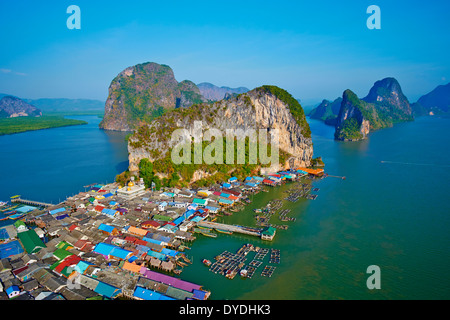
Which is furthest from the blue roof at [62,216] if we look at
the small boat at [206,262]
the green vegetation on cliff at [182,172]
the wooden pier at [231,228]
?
the small boat at [206,262]

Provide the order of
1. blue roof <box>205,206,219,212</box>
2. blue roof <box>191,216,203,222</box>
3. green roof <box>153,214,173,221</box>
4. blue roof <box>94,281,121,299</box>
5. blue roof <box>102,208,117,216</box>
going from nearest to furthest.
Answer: blue roof <box>94,281,121,299</box> < green roof <box>153,214,173,221</box> < blue roof <box>191,216,203,222</box> < blue roof <box>102,208,117,216</box> < blue roof <box>205,206,219,212</box>

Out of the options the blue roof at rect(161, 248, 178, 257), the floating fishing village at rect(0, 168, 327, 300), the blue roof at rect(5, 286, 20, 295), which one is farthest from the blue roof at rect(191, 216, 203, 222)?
the blue roof at rect(5, 286, 20, 295)

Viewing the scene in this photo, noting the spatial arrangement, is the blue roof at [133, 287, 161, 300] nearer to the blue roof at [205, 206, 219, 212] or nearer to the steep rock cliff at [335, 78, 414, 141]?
the blue roof at [205, 206, 219, 212]

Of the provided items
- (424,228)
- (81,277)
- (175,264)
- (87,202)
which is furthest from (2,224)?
(424,228)

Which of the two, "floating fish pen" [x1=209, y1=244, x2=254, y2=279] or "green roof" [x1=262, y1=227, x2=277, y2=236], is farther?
"green roof" [x1=262, y1=227, x2=277, y2=236]

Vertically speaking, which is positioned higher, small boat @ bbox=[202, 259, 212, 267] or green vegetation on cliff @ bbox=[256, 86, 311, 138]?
green vegetation on cliff @ bbox=[256, 86, 311, 138]

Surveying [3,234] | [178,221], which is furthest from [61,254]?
[178,221]
